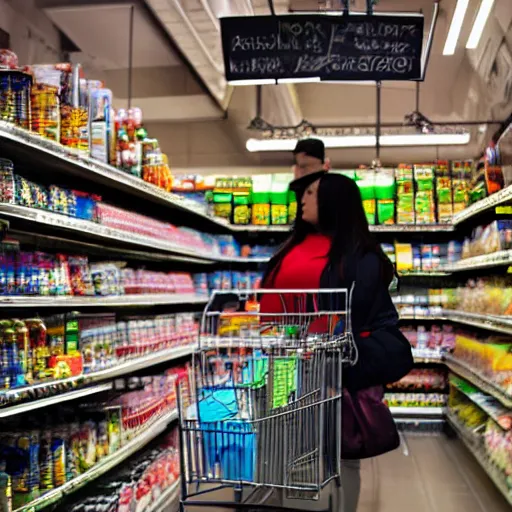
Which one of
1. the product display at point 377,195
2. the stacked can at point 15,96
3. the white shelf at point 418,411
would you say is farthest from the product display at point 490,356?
the stacked can at point 15,96

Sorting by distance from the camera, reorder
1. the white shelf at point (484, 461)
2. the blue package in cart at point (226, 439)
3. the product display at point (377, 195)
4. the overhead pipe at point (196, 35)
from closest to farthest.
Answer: the blue package in cart at point (226, 439)
the white shelf at point (484, 461)
the overhead pipe at point (196, 35)
the product display at point (377, 195)

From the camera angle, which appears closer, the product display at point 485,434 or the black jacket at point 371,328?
the black jacket at point 371,328

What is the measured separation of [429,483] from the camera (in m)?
5.13

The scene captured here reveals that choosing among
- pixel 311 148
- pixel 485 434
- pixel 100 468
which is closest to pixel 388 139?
pixel 485 434

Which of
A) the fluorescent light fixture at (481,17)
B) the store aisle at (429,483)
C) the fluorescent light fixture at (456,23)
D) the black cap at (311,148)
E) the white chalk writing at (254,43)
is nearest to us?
the black cap at (311,148)

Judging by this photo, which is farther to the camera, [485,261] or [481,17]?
[481,17]

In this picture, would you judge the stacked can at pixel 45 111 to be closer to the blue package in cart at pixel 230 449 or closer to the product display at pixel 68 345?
the product display at pixel 68 345

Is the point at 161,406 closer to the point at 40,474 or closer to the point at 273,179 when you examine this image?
the point at 40,474

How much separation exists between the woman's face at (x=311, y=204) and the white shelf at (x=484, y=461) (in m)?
2.24

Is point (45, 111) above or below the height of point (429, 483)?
above

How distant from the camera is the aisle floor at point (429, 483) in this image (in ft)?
15.1

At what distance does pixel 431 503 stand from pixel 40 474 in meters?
2.88

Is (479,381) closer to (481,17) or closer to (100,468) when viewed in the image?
(481,17)

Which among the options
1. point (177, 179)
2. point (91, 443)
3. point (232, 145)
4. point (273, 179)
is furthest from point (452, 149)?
point (91, 443)
